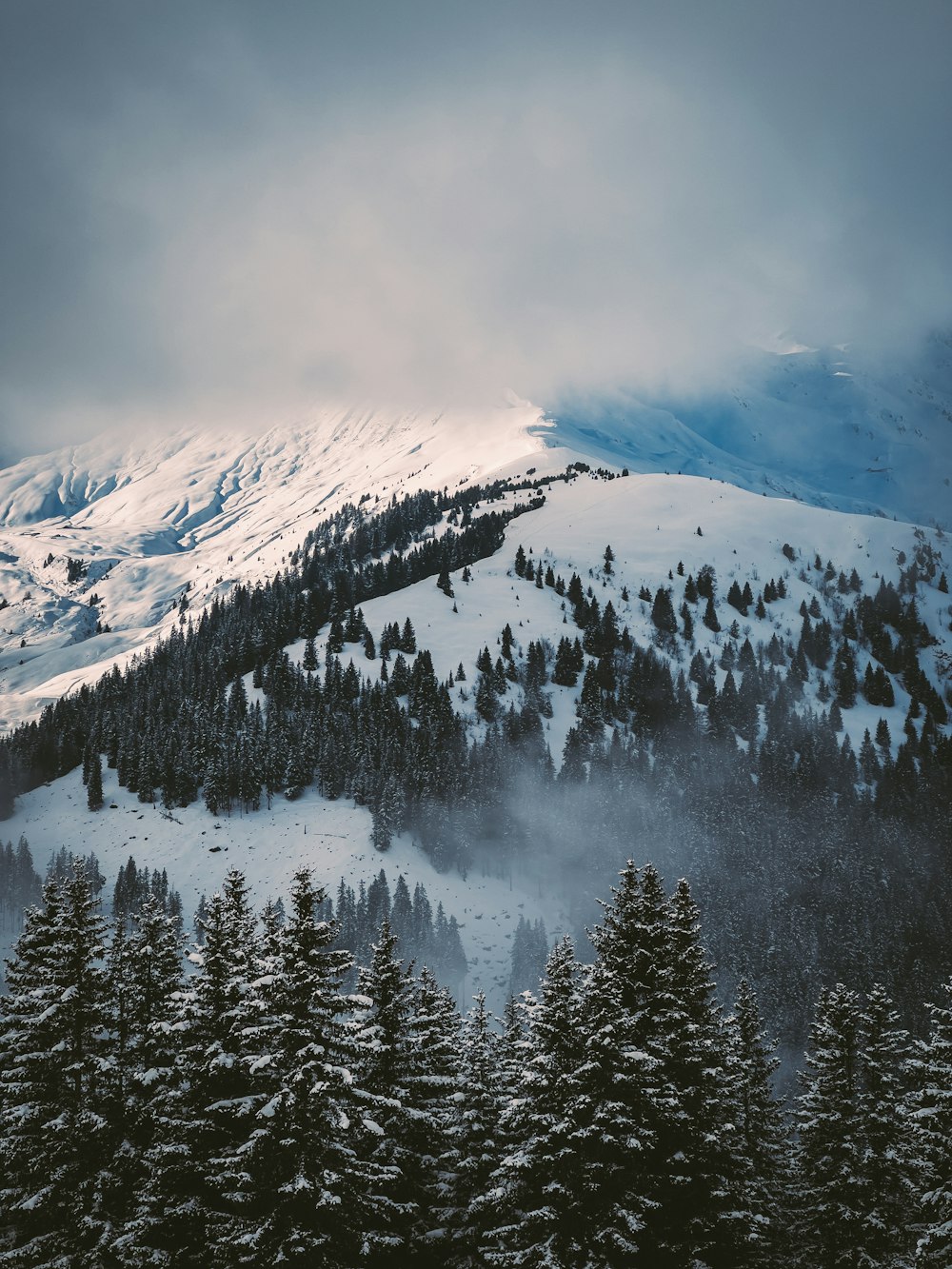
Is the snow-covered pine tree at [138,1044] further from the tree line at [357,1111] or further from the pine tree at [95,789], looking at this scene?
the pine tree at [95,789]

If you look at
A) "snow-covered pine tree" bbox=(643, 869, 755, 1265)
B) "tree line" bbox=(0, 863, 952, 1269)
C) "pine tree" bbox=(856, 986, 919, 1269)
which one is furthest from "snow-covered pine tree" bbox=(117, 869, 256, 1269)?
"pine tree" bbox=(856, 986, 919, 1269)

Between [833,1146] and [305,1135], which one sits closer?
[305,1135]

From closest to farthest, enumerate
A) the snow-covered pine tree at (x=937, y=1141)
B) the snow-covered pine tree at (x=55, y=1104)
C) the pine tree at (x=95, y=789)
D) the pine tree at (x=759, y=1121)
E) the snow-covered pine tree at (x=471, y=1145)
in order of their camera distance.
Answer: the snow-covered pine tree at (x=55, y=1104) < the snow-covered pine tree at (x=937, y=1141) < the snow-covered pine tree at (x=471, y=1145) < the pine tree at (x=759, y=1121) < the pine tree at (x=95, y=789)

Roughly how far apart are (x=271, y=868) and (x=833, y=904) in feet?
334

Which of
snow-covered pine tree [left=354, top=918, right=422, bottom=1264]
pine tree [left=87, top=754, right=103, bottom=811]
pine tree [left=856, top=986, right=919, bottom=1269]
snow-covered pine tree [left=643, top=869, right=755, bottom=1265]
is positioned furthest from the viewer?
pine tree [left=87, top=754, right=103, bottom=811]

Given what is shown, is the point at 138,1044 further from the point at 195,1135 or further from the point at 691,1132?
the point at 691,1132

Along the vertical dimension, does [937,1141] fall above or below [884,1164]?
above

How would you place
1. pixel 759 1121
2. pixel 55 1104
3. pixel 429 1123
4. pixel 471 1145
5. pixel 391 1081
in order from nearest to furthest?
1. pixel 55 1104
2. pixel 429 1123
3. pixel 391 1081
4. pixel 471 1145
5. pixel 759 1121

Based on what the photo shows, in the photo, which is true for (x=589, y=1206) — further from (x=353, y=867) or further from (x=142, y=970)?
(x=353, y=867)

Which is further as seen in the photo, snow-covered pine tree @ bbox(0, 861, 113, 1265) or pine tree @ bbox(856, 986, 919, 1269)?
pine tree @ bbox(856, 986, 919, 1269)

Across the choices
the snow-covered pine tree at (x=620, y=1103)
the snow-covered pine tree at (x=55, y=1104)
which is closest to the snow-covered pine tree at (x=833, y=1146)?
the snow-covered pine tree at (x=620, y=1103)

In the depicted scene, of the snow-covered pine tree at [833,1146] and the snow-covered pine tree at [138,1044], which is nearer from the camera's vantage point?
the snow-covered pine tree at [138,1044]

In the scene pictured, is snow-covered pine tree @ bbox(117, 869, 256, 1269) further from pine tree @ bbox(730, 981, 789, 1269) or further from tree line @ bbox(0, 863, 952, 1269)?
pine tree @ bbox(730, 981, 789, 1269)

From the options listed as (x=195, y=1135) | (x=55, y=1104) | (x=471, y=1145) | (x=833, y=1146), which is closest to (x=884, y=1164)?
(x=833, y=1146)
